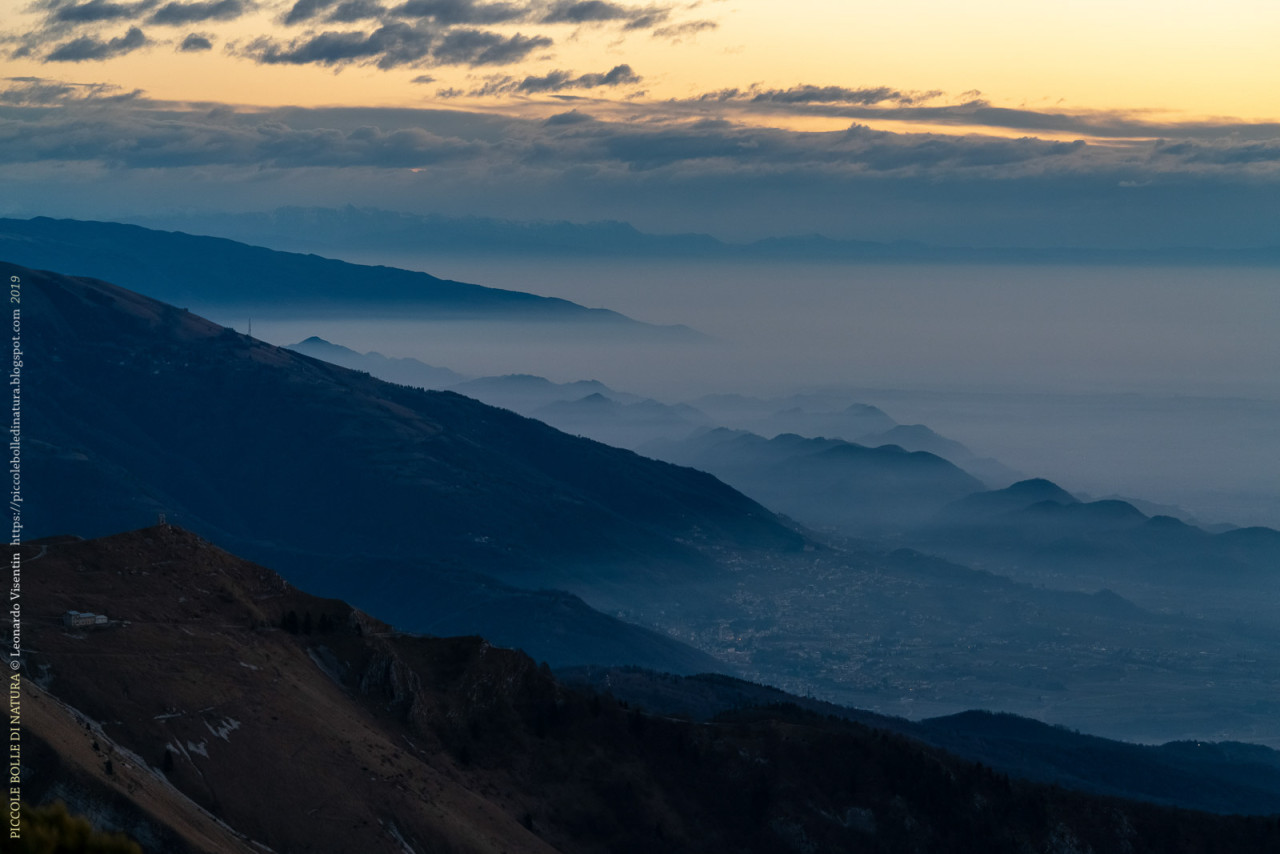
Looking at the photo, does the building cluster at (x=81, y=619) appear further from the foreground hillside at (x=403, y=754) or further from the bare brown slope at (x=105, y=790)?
the bare brown slope at (x=105, y=790)

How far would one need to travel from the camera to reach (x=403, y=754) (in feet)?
387

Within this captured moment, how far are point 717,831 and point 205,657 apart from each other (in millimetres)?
49407

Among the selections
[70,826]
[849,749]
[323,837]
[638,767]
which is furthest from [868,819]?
[70,826]

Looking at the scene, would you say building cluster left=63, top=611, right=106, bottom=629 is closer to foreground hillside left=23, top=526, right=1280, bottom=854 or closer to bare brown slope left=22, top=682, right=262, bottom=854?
foreground hillside left=23, top=526, right=1280, bottom=854

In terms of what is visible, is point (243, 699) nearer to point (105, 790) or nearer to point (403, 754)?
point (403, 754)

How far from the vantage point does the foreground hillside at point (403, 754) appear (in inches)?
3947

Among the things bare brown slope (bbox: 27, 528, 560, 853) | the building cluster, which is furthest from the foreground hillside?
the building cluster

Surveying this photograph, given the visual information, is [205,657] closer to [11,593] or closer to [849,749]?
[11,593]

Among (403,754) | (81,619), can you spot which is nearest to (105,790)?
(81,619)

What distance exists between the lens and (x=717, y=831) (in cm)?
13175

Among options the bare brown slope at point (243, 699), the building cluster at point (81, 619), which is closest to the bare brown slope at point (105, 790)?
the bare brown slope at point (243, 699)

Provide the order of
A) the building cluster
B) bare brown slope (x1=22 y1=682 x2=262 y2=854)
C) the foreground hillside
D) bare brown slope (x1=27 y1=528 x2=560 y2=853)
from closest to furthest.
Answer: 1. bare brown slope (x1=22 y1=682 x2=262 y2=854)
2. the foreground hillside
3. bare brown slope (x1=27 y1=528 x2=560 y2=853)
4. the building cluster

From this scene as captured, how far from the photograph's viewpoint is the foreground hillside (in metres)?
100

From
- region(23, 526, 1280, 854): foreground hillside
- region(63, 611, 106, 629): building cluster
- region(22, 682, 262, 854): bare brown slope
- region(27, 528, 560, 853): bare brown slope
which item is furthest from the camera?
region(63, 611, 106, 629): building cluster
